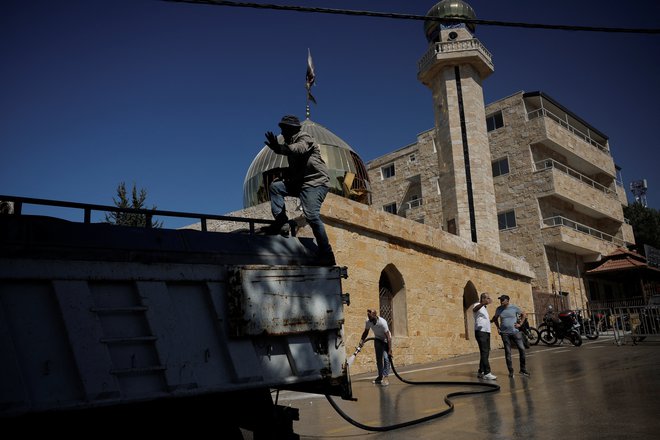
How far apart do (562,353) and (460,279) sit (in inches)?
177

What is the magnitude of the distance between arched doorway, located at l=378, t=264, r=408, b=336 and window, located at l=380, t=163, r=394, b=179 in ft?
87.3

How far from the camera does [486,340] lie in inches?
408

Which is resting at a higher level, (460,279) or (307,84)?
(307,84)

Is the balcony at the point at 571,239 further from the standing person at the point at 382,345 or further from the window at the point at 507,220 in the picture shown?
the standing person at the point at 382,345

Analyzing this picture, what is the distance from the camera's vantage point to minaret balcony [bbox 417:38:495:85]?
29469mm

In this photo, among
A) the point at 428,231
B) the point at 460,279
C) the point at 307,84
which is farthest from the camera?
the point at 307,84

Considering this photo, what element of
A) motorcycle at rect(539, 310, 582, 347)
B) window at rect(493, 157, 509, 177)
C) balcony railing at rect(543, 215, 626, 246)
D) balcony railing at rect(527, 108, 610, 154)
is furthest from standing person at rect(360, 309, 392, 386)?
balcony railing at rect(527, 108, 610, 154)

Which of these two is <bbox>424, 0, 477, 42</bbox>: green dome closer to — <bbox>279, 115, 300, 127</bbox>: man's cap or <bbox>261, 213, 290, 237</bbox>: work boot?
<bbox>279, 115, 300, 127</bbox>: man's cap

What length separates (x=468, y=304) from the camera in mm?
19812

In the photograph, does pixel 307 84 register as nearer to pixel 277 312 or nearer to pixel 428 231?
pixel 428 231

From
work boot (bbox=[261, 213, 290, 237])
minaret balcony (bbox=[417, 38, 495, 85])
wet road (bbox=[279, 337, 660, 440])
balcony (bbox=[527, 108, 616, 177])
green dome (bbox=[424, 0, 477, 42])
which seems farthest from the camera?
balcony (bbox=[527, 108, 616, 177])

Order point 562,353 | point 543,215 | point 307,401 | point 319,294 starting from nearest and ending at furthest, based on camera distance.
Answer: point 319,294
point 307,401
point 562,353
point 543,215

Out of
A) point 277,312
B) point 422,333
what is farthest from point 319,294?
point 422,333

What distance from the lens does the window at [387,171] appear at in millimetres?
41922
